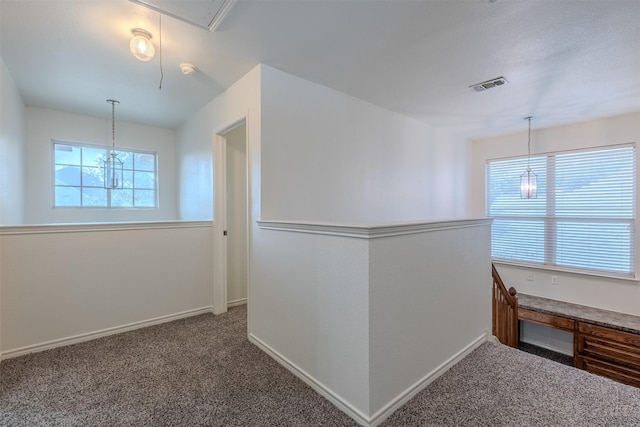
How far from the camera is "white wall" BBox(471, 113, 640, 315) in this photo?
386cm

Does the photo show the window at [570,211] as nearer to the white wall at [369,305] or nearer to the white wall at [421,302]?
the white wall at [421,302]

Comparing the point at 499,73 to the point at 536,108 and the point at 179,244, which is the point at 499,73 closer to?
the point at 536,108

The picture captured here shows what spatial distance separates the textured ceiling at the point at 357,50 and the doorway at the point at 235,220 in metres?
0.66

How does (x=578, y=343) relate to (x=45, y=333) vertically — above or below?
below

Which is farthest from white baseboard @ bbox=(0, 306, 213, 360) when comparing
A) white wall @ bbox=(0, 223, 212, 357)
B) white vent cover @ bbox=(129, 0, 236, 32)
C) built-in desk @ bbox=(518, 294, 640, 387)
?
built-in desk @ bbox=(518, 294, 640, 387)

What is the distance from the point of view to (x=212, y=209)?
3.38 metres

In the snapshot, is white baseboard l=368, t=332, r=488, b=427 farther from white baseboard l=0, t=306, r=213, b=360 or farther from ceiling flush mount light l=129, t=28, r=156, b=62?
ceiling flush mount light l=129, t=28, r=156, b=62

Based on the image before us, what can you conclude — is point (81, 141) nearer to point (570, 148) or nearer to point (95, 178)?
point (95, 178)

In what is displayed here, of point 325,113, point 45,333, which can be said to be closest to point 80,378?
point 45,333

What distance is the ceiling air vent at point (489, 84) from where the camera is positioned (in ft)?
9.31

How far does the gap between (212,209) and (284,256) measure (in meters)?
1.58

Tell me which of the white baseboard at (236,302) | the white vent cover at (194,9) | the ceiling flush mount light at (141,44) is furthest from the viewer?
the white baseboard at (236,302)

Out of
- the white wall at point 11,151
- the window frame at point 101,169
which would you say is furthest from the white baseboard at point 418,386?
the window frame at point 101,169

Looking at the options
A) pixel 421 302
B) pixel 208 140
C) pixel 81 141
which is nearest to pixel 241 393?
pixel 421 302
